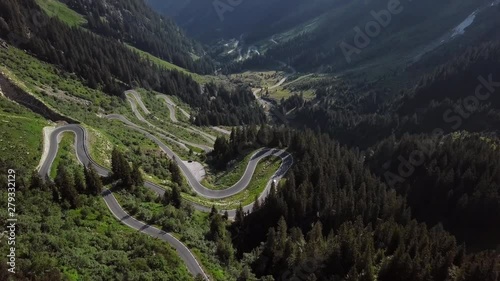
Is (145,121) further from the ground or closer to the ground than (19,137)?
further from the ground

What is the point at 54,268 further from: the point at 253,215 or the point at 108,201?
the point at 253,215

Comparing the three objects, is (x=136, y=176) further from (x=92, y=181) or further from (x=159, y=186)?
(x=92, y=181)

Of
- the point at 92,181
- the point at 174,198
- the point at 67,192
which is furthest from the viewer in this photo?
the point at 174,198

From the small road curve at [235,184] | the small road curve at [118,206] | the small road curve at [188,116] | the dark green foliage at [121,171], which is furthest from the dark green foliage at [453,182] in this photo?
the dark green foliage at [121,171]

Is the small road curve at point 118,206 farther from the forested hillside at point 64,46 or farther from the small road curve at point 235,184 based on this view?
A: the forested hillside at point 64,46

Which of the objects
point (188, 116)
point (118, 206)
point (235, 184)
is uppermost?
point (188, 116)

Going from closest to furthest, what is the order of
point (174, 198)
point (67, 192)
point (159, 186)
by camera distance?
1. point (67, 192)
2. point (174, 198)
3. point (159, 186)

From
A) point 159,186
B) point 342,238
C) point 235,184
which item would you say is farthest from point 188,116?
point 342,238

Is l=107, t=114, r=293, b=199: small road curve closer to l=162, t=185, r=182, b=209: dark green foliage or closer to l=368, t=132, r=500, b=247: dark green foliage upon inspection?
l=162, t=185, r=182, b=209: dark green foliage

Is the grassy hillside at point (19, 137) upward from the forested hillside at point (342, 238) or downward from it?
upward
